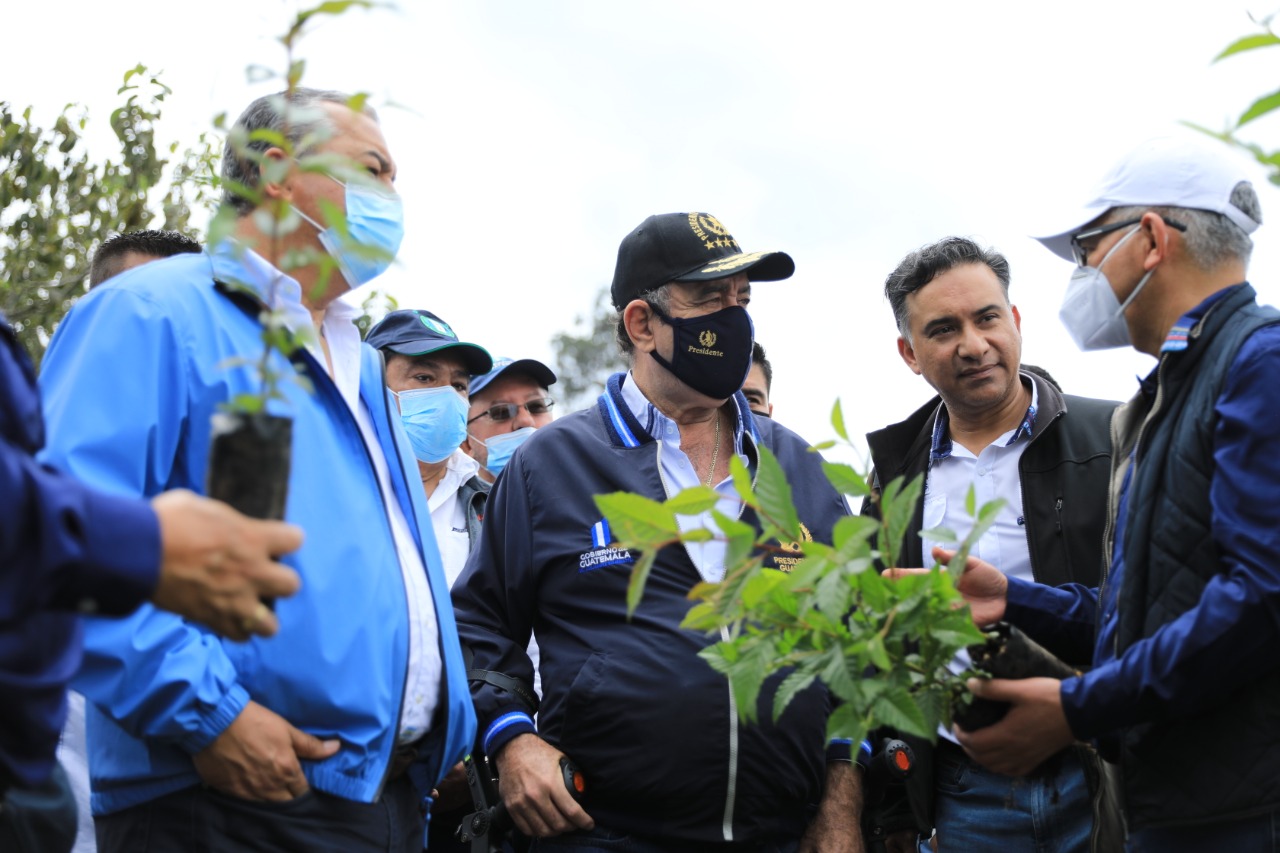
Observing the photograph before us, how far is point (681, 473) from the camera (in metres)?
4.15

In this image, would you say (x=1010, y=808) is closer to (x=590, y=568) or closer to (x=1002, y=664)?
(x=1002, y=664)

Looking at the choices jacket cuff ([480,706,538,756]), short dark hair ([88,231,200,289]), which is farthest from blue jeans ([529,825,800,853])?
short dark hair ([88,231,200,289])

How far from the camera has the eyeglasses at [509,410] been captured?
6820 mm

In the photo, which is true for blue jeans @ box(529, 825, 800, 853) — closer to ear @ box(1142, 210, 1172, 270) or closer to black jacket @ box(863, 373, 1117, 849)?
black jacket @ box(863, 373, 1117, 849)

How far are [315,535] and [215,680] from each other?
1.27ft

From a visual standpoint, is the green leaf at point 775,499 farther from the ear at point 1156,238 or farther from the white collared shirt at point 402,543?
the ear at point 1156,238

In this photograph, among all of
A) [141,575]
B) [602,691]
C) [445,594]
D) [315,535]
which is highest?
[141,575]

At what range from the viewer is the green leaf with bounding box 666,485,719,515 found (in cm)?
252

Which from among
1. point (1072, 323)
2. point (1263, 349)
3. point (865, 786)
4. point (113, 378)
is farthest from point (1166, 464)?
point (113, 378)

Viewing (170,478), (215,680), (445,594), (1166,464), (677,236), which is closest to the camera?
(215,680)

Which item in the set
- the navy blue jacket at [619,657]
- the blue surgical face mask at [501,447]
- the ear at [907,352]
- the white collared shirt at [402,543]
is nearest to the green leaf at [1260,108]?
the white collared shirt at [402,543]

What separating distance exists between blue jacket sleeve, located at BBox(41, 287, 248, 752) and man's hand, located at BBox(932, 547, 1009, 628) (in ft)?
6.43

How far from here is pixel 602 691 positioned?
12.1ft

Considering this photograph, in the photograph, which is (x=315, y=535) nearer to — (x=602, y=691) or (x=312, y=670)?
(x=312, y=670)
